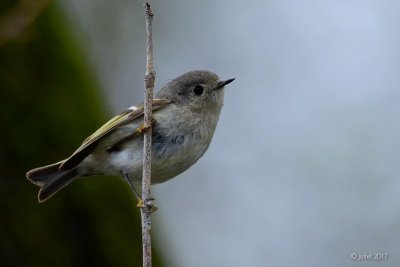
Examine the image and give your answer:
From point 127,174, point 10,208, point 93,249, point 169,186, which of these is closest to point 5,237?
point 10,208

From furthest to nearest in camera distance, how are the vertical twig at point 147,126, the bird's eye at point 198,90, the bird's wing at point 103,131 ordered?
the bird's eye at point 198,90 < the bird's wing at point 103,131 < the vertical twig at point 147,126

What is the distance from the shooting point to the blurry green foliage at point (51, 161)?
10.1 feet

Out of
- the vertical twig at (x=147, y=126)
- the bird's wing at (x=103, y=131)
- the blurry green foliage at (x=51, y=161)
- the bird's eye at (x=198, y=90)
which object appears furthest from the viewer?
the bird's eye at (x=198, y=90)

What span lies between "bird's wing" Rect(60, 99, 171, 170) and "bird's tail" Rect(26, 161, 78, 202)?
0.06 meters

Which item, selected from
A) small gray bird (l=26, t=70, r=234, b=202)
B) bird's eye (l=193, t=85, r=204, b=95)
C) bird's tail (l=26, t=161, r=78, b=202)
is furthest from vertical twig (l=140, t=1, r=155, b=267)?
bird's eye (l=193, t=85, r=204, b=95)

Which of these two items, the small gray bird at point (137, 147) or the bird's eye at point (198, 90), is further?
the bird's eye at point (198, 90)

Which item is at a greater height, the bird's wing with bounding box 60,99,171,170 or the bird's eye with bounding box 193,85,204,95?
the bird's eye with bounding box 193,85,204,95

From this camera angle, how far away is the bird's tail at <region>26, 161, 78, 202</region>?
292cm

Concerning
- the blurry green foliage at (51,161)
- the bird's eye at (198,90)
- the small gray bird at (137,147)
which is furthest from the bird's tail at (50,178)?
the bird's eye at (198,90)

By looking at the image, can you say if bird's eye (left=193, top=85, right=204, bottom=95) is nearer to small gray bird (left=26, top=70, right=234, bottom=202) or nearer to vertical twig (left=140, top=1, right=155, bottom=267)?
small gray bird (left=26, top=70, right=234, bottom=202)

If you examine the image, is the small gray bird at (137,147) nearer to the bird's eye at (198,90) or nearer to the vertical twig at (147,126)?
the bird's eye at (198,90)

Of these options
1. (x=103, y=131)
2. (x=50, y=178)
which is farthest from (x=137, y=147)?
(x=50, y=178)

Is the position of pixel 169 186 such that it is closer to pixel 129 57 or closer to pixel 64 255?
pixel 129 57

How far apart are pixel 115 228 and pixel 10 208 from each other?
1.64 feet
